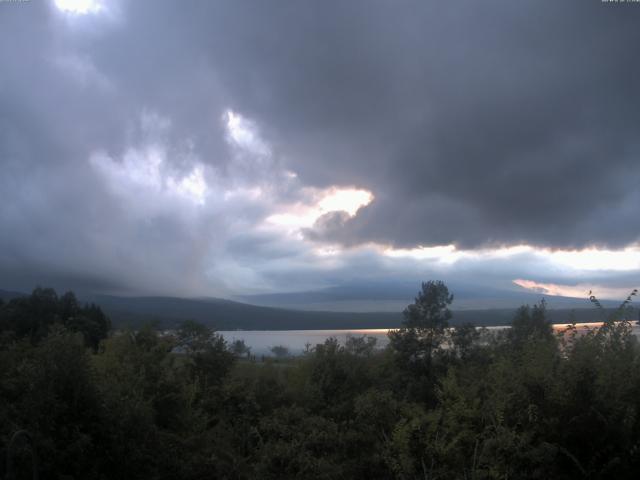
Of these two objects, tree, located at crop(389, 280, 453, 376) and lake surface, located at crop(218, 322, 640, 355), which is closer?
lake surface, located at crop(218, 322, 640, 355)

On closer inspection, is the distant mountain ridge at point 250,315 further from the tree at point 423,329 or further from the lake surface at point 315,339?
the tree at point 423,329

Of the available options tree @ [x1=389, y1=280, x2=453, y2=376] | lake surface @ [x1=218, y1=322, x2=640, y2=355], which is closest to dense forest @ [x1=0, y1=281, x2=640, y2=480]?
lake surface @ [x1=218, y1=322, x2=640, y2=355]

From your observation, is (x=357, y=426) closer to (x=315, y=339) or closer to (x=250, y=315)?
(x=315, y=339)

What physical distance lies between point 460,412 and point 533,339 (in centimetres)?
303

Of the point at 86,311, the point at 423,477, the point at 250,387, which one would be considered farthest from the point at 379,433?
the point at 86,311

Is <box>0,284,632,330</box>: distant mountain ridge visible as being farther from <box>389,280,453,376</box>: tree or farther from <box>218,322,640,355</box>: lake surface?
<box>389,280,453,376</box>: tree

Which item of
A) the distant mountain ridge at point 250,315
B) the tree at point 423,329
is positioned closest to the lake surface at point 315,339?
the tree at point 423,329

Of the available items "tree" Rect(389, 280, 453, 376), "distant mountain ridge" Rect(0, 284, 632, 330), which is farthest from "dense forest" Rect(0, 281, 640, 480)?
"distant mountain ridge" Rect(0, 284, 632, 330)

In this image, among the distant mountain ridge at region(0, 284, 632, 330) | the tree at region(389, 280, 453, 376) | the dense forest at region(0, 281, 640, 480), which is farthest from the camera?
the distant mountain ridge at region(0, 284, 632, 330)

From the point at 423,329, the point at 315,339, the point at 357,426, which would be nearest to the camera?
the point at 357,426

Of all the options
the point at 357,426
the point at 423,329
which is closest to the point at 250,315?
the point at 423,329

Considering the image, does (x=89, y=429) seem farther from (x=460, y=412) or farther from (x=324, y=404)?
(x=324, y=404)

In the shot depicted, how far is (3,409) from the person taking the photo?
29.6 feet

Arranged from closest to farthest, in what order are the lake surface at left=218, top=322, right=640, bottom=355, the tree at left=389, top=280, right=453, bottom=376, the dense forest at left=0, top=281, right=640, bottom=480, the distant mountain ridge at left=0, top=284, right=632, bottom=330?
the dense forest at left=0, top=281, right=640, bottom=480 → the lake surface at left=218, top=322, right=640, bottom=355 → the tree at left=389, top=280, right=453, bottom=376 → the distant mountain ridge at left=0, top=284, right=632, bottom=330
